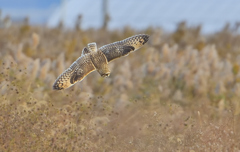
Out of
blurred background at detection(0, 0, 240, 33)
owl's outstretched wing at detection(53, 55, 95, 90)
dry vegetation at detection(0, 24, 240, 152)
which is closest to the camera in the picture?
owl's outstretched wing at detection(53, 55, 95, 90)

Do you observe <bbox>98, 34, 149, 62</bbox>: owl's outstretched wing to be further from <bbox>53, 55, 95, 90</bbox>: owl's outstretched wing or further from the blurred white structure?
the blurred white structure

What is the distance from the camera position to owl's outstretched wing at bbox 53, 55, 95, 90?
391cm

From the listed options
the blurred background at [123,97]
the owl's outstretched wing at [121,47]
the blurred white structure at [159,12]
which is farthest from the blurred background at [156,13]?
the owl's outstretched wing at [121,47]

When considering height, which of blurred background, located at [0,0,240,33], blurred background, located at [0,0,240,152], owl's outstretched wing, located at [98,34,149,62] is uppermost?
owl's outstretched wing, located at [98,34,149,62]

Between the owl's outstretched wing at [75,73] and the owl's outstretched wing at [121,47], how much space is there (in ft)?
0.44

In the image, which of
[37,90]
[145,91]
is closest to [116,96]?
[145,91]

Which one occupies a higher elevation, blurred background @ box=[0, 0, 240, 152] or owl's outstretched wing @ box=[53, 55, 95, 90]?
owl's outstretched wing @ box=[53, 55, 95, 90]

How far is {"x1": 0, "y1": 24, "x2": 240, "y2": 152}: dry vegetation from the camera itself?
4148 millimetres

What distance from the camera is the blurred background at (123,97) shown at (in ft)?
13.6

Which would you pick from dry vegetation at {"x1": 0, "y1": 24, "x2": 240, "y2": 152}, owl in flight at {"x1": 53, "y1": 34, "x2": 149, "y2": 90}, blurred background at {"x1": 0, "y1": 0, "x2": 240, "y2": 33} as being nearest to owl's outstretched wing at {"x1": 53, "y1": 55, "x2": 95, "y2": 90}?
owl in flight at {"x1": 53, "y1": 34, "x2": 149, "y2": 90}

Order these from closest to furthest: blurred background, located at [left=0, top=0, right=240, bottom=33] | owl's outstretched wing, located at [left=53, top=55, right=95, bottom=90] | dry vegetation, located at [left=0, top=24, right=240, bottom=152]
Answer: owl's outstretched wing, located at [left=53, top=55, right=95, bottom=90], dry vegetation, located at [left=0, top=24, right=240, bottom=152], blurred background, located at [left=0, top=0, right=240, bottom=33]

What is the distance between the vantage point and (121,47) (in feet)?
13.3

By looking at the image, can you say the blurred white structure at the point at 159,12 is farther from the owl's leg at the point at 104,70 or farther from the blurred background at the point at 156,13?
the owl's leg at the point at 104,70

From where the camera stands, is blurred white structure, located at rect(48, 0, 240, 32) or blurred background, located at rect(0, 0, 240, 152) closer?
blurred background, located at rect(0, 0, 240, 152)
